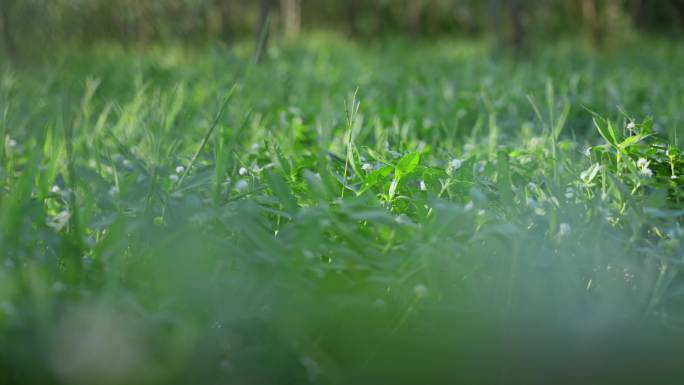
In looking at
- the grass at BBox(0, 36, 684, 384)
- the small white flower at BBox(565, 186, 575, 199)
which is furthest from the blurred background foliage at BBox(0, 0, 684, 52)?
the small white flower at BBox(565, 186, 575, 199)

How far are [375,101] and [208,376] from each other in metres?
2.72

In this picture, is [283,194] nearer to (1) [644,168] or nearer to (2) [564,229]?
(2) [564,229]

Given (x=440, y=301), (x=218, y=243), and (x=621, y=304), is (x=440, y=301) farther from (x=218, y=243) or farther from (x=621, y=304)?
(x=218, y=243)

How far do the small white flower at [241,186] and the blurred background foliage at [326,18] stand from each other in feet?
11.1

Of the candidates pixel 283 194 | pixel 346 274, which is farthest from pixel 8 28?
pixel 346 274

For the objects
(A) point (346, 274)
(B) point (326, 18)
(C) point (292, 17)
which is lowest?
(B) point (326, 18)

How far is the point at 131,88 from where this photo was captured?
14.5ft

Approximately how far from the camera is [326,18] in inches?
553

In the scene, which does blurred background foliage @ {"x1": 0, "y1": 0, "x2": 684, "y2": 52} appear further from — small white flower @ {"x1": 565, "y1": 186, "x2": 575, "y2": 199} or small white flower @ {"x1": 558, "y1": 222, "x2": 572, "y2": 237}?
small white flower @ {"x1": 558, "y1": 222, "x2": 572, "y2": 237}

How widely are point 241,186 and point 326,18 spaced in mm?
12868

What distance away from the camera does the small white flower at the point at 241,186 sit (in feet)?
5.45

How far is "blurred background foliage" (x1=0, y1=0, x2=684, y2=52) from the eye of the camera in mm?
5707

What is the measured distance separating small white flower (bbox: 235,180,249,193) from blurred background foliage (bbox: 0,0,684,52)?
133 inches

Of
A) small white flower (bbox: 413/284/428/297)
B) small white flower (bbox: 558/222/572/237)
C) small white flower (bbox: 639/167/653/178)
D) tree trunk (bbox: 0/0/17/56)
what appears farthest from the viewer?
tree trunk (bbox: 0/0/17/56)
